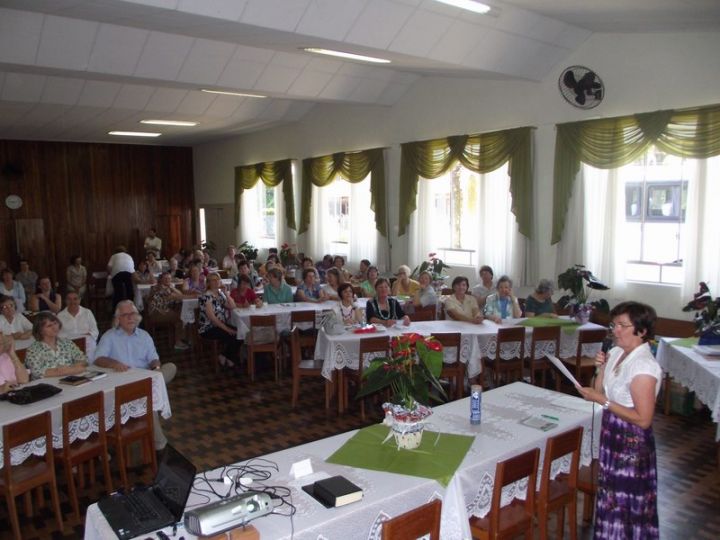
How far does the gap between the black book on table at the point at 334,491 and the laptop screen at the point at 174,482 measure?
0.58 metres

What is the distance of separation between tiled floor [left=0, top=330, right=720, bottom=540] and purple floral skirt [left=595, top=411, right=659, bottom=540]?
0.79 meters

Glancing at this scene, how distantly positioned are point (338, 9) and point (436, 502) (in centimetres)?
564

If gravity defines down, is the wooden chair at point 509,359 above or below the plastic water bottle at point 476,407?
below

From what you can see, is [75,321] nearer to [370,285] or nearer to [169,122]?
[370,285]

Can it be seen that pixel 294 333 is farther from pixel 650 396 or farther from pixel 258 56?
pixel 258 56

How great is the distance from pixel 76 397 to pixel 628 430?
3788mm

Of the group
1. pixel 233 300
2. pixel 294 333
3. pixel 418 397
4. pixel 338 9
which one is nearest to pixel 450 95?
pixel 338 9

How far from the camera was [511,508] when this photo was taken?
11.3 feet

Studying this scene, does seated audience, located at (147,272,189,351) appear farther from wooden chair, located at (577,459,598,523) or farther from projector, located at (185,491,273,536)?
projector, located at (185,491,273,536)

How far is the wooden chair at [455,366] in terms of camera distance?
630 cm

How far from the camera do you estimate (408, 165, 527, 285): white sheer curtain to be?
9.85m

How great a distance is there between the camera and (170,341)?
9.62m

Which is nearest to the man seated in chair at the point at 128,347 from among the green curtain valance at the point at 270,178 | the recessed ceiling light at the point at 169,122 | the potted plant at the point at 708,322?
the potted plant at the point at 708,322

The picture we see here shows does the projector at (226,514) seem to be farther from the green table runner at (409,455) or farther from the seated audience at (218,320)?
the seated audience at (218,320)
